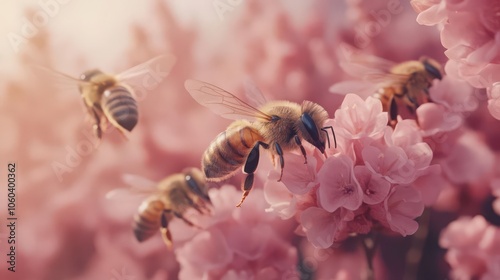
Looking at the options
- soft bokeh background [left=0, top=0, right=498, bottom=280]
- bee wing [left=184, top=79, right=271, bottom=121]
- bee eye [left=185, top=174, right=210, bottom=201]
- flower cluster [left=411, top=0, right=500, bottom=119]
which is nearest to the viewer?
flower cluster [left=411, top=0, right=500, bottom=119]

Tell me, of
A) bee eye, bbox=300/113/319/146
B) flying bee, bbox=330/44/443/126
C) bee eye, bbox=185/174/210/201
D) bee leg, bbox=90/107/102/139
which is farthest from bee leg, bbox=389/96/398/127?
bee leg, bbox=90/107/102/139

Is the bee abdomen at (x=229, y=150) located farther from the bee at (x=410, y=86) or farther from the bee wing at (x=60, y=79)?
the bee wing at (x=60, y=79)

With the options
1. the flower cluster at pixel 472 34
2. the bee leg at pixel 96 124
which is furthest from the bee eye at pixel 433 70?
the bee leg at pixel 96 124

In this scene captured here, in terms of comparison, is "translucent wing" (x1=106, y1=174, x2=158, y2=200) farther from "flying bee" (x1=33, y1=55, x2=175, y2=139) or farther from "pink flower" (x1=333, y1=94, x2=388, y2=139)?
"pink flower" (x1=333, y1=94, x2=388, y2=139)

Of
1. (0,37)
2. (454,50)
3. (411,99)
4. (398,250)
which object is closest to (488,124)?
(398,250)

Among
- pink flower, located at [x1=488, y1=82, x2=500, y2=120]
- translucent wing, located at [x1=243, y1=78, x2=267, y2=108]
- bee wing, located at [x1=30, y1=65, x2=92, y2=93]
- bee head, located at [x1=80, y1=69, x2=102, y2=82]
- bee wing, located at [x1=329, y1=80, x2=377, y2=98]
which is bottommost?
pink flower, located at [x1=488, y1=82, x2=500, y2=120]

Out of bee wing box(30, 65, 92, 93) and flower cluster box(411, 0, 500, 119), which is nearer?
flower cluster box(411, 0, 500, 119)

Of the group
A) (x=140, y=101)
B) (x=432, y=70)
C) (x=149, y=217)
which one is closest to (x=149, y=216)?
(x=149, y=217)

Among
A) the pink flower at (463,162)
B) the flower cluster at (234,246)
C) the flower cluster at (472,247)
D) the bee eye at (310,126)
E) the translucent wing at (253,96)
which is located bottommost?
the flower cluster at (472,247)
